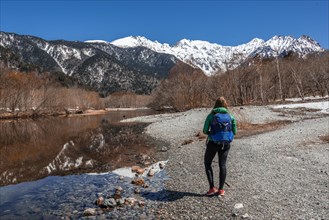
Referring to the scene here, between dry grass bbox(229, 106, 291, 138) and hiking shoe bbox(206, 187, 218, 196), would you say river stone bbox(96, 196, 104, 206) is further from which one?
dry grass bbox(229, 106, 291, 138)

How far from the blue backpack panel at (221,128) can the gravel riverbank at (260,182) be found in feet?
6.13

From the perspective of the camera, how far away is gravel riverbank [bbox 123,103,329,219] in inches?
326

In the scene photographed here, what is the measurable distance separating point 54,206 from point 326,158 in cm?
1102

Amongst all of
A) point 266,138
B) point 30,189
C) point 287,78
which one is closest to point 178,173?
point 30,189

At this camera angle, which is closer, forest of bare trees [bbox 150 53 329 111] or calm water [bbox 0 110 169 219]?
calm water [bbox 0 110 169 219]

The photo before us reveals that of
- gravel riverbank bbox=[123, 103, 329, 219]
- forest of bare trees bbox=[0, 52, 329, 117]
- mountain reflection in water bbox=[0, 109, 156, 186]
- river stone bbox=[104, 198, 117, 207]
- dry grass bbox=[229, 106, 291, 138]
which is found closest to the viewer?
gravel riverbank bbox=[123, 103, 329, 219]

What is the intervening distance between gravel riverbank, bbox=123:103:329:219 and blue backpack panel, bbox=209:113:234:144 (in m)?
1.87

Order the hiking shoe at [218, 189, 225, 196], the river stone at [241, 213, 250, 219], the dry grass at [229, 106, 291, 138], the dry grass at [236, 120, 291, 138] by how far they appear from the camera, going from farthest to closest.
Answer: the dry grass at [236, 120, 291, 138], the dry grass at [229, 106, 291, 138], the hiking shoe at [218, 189, 225, 196], the river stone at [241, 213, 250, 219]

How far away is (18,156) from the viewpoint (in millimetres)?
21312

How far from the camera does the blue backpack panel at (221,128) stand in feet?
28.8

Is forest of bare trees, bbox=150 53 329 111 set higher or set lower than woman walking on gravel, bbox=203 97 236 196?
higher

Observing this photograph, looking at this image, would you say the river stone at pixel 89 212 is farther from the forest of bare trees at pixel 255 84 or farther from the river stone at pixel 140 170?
the forest of bare trees at pixel 255 84

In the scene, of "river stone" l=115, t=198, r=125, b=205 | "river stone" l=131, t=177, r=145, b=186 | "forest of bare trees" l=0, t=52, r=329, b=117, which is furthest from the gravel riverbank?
"forest of bare trees" l=0, t=52, r=329, b=117

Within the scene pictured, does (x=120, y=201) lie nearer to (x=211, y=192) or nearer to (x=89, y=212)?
(x=89, y=212)
